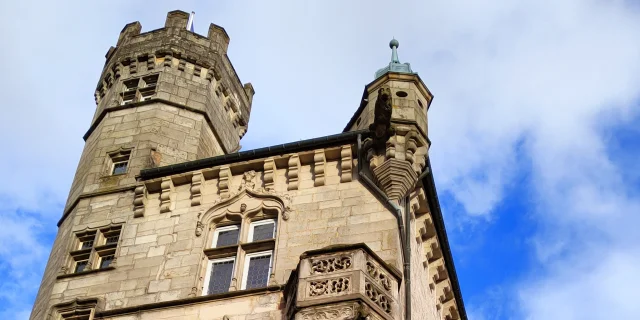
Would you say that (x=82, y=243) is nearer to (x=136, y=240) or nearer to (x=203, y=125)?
(x=136, y=240)

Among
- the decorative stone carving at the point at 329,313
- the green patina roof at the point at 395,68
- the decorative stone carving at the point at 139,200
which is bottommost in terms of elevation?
the decorative stone carving at the point at 329,313

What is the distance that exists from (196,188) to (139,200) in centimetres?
122

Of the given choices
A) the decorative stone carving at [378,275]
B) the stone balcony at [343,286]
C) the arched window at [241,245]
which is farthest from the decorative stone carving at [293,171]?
the decorative stone carving at [378,275]

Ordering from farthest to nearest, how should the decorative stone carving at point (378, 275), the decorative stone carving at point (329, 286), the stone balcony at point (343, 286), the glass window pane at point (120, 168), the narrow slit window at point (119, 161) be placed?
the narrow slit window at point (119, 161) → the glass window pane at point (120, 168) → the decorative stone carving at point (378, 275) → the decorative stone carving at point (329, 286) → the stone balcony at point (343, 286)

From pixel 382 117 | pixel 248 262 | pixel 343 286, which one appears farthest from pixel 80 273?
pixel 382 117

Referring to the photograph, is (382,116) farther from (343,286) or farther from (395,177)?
(343,286)

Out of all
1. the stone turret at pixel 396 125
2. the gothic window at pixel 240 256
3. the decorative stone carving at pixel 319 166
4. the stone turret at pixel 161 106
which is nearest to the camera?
the gothic window at pixel 240 256

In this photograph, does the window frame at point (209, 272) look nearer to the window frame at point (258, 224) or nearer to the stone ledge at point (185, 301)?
the stone ledge at point (185, 301)

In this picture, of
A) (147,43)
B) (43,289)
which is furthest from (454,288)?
(147,43)

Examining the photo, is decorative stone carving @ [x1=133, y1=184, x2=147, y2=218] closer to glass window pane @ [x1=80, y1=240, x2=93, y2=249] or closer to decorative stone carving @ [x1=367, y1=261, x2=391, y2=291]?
glass window pane @ [x1=80, y1=240, x2=93, y2=249]

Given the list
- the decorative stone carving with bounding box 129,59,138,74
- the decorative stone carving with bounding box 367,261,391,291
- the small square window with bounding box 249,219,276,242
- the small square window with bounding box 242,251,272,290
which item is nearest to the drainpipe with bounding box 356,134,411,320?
the decorative stone carving with bounding box 367,261,391,291

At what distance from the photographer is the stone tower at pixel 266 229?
1528cm

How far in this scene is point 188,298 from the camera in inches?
634

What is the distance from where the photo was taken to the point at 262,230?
17.4 meters
